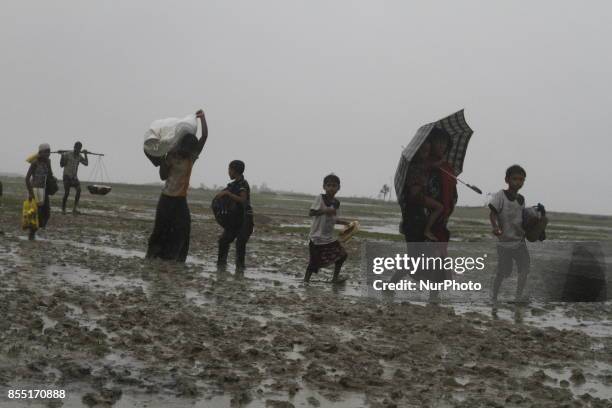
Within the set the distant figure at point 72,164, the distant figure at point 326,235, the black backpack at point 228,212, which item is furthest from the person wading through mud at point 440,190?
the distant figure at point 72,164

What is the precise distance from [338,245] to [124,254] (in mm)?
3919

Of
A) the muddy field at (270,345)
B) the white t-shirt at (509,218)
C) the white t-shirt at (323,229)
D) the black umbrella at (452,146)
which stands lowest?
the muddy field at (270,345)

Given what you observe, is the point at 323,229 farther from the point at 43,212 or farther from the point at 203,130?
the point at 43,212

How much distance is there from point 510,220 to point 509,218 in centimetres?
3

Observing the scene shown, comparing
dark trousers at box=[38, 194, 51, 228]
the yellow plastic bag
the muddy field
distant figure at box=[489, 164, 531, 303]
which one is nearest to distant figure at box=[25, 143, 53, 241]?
the yellow plastic bag

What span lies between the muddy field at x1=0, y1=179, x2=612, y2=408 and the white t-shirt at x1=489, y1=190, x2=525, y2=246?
823mm

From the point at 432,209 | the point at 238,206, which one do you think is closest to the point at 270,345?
the point at 432,209

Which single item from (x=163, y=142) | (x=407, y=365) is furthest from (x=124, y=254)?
(x=407, y=365)

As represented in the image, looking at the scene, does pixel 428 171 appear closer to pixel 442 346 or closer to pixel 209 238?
pixel 442 346

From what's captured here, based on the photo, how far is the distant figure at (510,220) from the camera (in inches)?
346

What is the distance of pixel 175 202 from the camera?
10906 mm

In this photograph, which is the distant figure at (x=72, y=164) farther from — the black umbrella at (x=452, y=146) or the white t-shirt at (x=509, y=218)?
the white t-shirt at (x=509, y=218)

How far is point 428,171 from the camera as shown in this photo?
9062mm

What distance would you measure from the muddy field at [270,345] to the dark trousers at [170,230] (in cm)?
105
